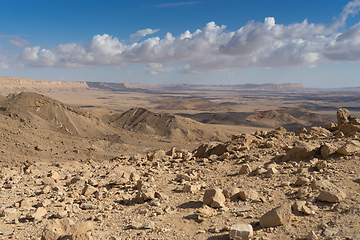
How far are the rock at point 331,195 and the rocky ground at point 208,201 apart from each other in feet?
0.07

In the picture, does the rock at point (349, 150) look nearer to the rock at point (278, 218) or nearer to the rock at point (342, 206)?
the rock at point (342, 206)

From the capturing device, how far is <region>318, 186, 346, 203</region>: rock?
6.12m

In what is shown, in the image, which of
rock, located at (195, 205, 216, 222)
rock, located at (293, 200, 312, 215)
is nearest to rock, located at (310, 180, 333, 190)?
rock, located at (293, 200, 312, 215)

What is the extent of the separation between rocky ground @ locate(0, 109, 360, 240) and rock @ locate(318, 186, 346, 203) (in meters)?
0.02

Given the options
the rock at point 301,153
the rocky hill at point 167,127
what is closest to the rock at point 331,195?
the rock at point 301,153

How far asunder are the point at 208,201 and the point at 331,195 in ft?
9.63

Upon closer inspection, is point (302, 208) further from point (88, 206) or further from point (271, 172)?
point (88, 206)

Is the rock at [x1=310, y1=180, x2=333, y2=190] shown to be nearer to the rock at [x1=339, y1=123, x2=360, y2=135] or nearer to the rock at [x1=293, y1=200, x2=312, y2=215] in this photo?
the rock at [x1=293, y1=200, x2=312, y2=215]

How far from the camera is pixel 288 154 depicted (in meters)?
10.1

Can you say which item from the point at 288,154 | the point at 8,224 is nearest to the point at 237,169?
the point at 288,154

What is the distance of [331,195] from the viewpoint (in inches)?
242

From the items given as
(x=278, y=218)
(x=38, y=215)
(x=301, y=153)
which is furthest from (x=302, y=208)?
(x=38, y=215)

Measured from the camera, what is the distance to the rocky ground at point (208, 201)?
5516 mm

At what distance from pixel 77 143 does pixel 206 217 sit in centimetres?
3097
